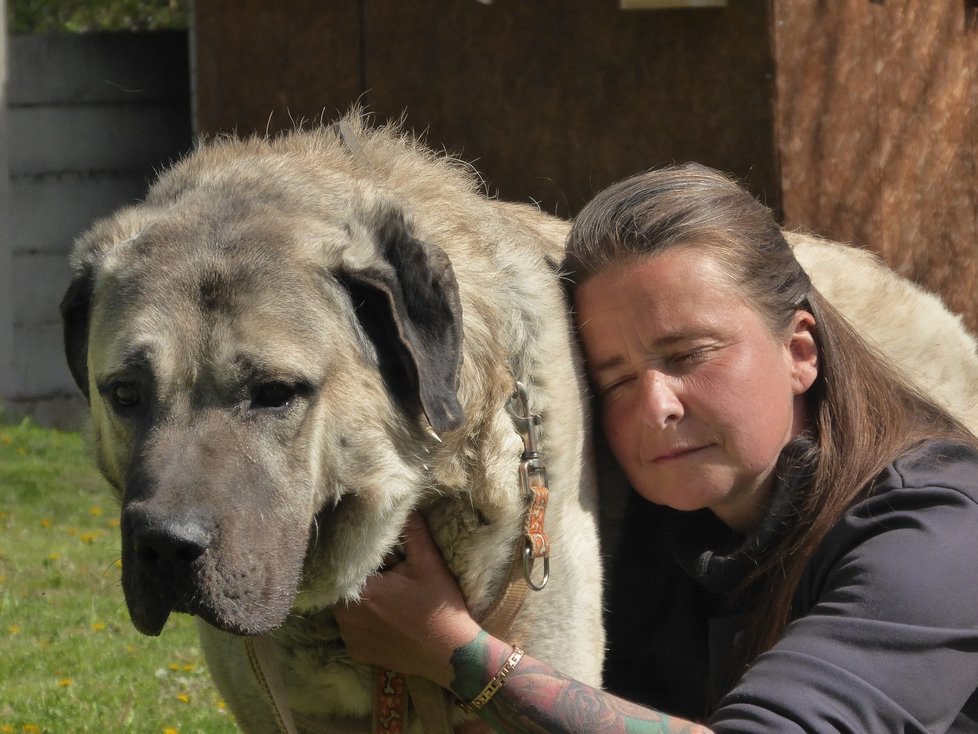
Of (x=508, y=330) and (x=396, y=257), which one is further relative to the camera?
(x=508, y=330)

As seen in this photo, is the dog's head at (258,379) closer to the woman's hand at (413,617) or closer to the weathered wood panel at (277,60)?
the woman's hand at (413,617)

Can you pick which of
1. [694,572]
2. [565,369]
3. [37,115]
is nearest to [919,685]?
[694,572]

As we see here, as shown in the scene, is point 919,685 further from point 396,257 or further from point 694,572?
point 396,257

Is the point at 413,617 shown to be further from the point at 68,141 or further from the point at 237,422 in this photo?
the point at 68,141

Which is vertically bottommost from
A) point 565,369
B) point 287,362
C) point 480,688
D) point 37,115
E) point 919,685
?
point 37,115

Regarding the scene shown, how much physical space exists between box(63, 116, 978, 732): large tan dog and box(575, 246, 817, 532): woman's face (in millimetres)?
180

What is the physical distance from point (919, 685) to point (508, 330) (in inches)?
45.6

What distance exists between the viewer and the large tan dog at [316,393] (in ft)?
8.55

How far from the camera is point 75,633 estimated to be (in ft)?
18.5

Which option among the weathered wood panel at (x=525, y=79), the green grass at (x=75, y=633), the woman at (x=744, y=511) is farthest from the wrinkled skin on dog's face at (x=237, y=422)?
the weathered wood panel at (x=525, y=79)

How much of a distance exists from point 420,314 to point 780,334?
879 mm

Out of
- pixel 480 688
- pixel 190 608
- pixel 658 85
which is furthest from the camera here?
pixel 658 85

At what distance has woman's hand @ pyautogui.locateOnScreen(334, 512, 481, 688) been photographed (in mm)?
2930

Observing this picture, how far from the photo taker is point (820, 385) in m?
3.23
